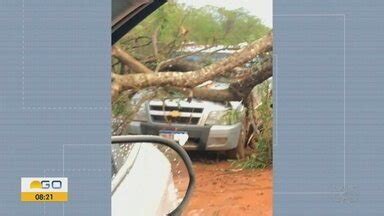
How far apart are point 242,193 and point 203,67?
0.70 metres

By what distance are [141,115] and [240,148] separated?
554 mm

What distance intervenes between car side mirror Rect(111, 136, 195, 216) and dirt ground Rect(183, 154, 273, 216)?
0.06m

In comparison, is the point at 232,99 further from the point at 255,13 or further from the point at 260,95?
the point at 255,13

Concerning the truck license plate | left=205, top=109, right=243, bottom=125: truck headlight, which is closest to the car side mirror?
the truck license plate

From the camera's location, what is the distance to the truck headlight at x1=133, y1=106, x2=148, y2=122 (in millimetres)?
3322

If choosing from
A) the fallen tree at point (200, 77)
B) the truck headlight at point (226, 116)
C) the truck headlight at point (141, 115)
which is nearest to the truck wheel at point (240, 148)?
the truck headlight at point (226, 116)

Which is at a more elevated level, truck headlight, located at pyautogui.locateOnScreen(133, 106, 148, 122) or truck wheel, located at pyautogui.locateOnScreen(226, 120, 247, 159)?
truck headlight, located at pyautogui.locateOnScreen(133, 106, 148, 122)

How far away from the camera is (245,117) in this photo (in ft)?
11.0

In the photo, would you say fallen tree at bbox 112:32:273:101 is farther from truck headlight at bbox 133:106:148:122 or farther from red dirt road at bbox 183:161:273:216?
red dirt road at bbox 183:161:273:216

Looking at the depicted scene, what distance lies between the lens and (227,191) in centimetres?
336

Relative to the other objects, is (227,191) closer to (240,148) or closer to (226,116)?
(240,148)

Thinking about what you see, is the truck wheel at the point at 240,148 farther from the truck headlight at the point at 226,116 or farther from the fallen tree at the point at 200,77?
the fallen tree at the point at 200,77
